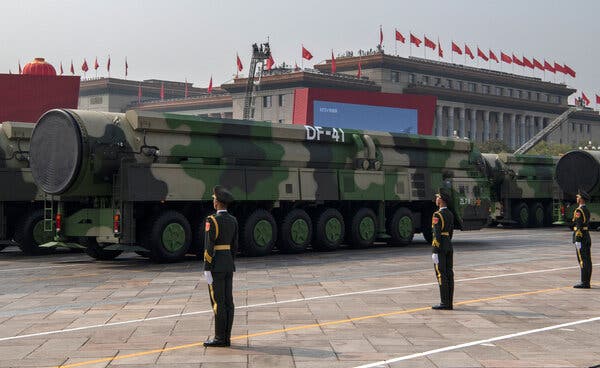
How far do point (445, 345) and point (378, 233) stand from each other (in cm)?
1781

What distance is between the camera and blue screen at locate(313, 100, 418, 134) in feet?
281

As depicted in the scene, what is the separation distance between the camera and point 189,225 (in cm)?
2345

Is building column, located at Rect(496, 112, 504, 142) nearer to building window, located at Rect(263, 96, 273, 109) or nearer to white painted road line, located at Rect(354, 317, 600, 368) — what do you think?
building window, located at Rect(263, 96, 273, 109)

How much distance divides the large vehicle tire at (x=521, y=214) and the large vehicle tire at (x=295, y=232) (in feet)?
68.2

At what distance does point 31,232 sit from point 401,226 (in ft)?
36.2

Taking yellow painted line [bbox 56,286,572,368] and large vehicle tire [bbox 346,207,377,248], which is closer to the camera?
yellow painted line [bbox 56,286,572,368]

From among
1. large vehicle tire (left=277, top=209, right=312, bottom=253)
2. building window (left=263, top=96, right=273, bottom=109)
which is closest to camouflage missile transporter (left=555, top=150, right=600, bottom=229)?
large vehicle tire (left=277, top=209, right=312, bottom=253)

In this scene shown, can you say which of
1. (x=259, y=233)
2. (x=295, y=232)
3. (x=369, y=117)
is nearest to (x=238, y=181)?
(x=259, y=233)

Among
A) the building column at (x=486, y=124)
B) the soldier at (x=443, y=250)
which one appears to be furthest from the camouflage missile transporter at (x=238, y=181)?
the building column at (x=486, y=124)

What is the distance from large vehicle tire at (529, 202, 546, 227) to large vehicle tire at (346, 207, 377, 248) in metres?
19.1

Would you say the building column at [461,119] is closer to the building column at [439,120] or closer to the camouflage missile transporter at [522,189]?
the building column at [439,120]

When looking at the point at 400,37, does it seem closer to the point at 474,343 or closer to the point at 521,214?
the point at 521,214

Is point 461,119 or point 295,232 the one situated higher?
point 461,119

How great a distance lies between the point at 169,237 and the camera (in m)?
22.8
